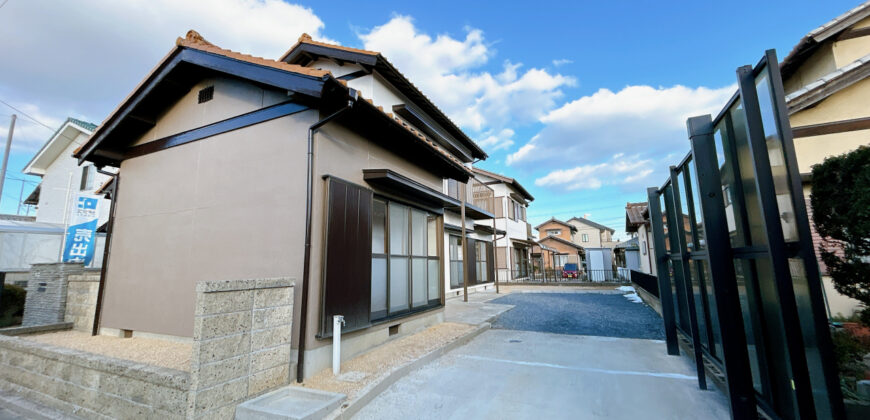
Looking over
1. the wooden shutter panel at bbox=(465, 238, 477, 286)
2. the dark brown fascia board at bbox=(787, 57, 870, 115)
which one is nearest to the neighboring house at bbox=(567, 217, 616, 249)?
the wooden shutter panel at bbox=(465, 238, 477, 286)

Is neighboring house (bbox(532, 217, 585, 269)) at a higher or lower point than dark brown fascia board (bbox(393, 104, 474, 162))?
lower

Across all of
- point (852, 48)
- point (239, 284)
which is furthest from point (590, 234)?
point (239, 284)

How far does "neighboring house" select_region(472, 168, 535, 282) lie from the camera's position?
17.4m

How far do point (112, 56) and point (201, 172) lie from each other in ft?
23.4

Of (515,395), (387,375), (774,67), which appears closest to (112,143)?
(387,375)

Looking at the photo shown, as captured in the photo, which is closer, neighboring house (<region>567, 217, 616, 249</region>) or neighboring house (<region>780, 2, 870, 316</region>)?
neighboring house (<region>780, 2, 870, 316</region>)

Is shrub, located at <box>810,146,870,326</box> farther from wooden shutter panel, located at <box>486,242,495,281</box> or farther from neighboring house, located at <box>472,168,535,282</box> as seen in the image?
neighboring house, located at <box>472,168,535,282</box>

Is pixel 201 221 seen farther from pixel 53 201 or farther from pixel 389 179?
pixel 53 201

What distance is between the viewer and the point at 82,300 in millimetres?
5914

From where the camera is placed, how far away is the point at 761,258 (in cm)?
190

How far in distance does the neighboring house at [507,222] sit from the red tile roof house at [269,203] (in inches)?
443

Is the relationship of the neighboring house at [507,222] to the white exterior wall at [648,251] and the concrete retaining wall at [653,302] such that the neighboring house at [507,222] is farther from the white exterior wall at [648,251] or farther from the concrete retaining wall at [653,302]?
the concrete retaining wall at [653,302]

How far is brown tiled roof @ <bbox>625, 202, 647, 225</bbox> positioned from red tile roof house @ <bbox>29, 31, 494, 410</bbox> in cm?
1300

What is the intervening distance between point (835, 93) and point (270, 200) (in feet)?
33.5
